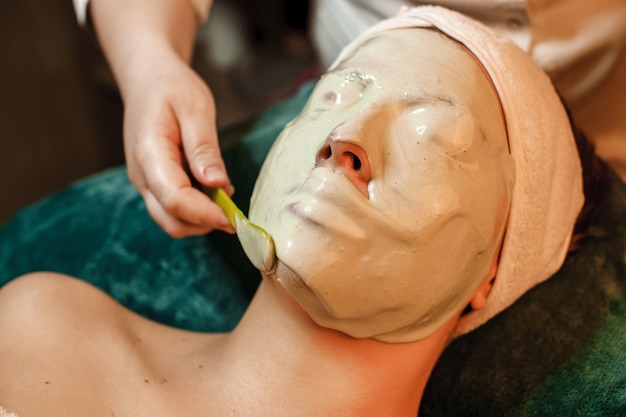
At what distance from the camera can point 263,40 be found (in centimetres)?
252

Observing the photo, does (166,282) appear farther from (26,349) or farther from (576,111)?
(576,111)

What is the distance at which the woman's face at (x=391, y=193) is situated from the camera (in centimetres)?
66

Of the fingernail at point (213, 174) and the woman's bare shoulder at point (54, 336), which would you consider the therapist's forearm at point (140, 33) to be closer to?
the fingernail at point (213, 174)

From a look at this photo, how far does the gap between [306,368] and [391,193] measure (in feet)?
0.83

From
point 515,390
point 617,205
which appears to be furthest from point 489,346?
point 617,205

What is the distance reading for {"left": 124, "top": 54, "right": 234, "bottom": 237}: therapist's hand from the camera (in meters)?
0.85

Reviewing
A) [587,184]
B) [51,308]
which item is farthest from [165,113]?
[587,184]

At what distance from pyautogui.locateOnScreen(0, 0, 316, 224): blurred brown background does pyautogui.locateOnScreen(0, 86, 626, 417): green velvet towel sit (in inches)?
34.3

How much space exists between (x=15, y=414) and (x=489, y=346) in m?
0.66

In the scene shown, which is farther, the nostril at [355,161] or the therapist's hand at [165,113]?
the therapist's hand at [165,113]

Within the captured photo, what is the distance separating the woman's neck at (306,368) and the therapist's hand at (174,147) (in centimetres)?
15

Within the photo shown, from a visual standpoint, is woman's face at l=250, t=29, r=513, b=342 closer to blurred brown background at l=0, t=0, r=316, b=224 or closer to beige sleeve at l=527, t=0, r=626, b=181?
beige sleeve at l=527, t=0, r=626, b=181

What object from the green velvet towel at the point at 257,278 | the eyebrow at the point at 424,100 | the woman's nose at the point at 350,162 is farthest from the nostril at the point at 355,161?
the green velvet towel at the point at 257,278

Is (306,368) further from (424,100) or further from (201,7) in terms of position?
(201,7)
